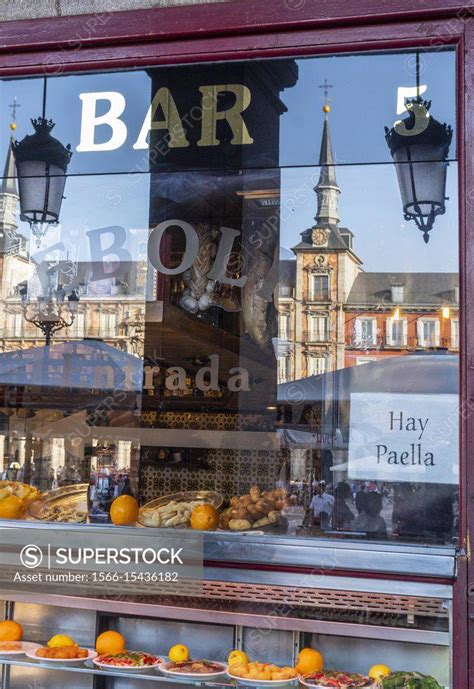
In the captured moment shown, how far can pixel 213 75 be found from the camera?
3209 mm

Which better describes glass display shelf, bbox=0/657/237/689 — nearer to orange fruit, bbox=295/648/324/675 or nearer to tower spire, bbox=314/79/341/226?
orange fruit, bbox=295/648/324/675

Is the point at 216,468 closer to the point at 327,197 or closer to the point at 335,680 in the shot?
the point at 327,197

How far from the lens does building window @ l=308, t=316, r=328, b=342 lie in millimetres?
6891

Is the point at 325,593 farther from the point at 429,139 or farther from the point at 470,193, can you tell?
the point at 429,139

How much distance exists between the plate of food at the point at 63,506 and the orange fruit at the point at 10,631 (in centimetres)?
46

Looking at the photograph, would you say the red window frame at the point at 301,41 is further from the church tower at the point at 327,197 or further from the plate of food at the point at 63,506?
the church tower at the point at 327,197

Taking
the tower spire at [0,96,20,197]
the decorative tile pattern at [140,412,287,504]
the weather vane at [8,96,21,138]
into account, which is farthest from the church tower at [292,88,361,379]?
the weather vane at [8,96,21,138]

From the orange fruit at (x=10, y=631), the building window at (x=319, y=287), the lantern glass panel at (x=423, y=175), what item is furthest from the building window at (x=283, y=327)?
the orange fruit at (x=10, y=631)

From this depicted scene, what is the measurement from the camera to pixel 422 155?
3.53m

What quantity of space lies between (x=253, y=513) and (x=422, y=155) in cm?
166

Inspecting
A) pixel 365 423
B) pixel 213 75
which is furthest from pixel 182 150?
pixel 365 423

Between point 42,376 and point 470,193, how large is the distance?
611cm

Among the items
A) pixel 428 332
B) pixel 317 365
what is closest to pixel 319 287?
pixel 317 365

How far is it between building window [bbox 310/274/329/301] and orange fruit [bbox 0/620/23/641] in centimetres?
435
